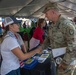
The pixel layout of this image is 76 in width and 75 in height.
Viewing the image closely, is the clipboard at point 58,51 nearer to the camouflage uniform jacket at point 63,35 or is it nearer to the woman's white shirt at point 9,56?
the camouflage uniform jacket at point 63,35

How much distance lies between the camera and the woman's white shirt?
2795 mm

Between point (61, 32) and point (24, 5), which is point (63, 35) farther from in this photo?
point (24, 5)

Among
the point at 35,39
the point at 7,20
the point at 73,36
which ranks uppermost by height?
the point at 7,20

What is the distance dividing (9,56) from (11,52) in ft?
0.22

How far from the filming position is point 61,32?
2.93 meters

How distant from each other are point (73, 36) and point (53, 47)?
1.44 feet

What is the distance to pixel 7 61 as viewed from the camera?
292cm

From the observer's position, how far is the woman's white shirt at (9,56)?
2.79m

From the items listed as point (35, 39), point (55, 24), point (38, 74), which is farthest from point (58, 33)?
point (35, 39)

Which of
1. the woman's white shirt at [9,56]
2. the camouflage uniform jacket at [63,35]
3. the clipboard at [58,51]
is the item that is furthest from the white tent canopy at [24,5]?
the woman's white shirt at [9,56]

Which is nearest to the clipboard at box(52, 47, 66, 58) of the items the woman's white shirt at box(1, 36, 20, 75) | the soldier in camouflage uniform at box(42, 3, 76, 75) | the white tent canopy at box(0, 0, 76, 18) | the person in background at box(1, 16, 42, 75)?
the soldier in camouflage uniform at box(42, 3, 76, 75)

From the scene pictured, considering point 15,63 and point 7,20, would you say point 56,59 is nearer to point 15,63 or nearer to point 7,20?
point 15,63

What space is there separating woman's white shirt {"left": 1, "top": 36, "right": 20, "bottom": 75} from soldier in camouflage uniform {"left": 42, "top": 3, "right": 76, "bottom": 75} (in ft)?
1.85

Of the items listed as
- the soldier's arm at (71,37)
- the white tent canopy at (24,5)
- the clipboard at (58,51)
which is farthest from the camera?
the white tent canopy at (24,5)
